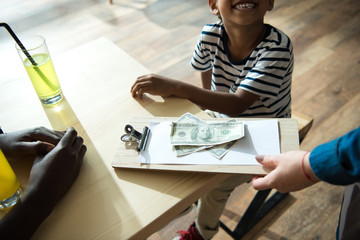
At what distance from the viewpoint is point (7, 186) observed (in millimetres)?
667

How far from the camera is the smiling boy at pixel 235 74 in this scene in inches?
37.8

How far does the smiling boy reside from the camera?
960 millimetres

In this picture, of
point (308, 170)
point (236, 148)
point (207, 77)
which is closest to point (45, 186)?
point (236, 148)

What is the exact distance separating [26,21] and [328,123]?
2806mm

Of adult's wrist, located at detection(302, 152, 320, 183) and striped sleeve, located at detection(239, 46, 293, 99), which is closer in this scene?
adult's wrist, located at detection(302, 152, 320, 183)

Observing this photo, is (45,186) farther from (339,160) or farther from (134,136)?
(339,160)

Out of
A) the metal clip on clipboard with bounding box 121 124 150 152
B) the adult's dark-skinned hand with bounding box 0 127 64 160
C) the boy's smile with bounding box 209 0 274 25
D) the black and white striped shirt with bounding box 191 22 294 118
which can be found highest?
the boy's smile with bounding box 209 0 274 25

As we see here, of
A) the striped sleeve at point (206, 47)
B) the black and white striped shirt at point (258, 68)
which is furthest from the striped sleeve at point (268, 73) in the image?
the striped sleeve at point (206, 47)

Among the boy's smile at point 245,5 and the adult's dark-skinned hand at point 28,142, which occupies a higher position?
A: the boy's smile at point 245,5

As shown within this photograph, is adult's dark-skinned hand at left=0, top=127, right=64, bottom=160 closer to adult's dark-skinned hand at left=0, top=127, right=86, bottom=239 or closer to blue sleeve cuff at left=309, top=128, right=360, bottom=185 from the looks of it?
adult's dark-skinned hand at left=0, top=127, right=86, bottom=239

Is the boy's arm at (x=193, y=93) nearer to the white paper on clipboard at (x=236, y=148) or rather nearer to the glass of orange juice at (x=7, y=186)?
the white paper on clipboard at (x=236, y=148)

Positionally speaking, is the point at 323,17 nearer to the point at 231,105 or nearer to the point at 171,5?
the point at 171,5

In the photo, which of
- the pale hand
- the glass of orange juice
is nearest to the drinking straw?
the glass of orange juice

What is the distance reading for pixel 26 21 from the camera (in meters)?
3.04
